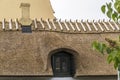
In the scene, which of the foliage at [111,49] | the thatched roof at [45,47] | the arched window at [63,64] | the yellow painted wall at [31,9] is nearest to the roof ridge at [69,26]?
the thatched roof at [45,47]

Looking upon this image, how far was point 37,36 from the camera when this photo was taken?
1059 inches

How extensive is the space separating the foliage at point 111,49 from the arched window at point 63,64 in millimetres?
19437

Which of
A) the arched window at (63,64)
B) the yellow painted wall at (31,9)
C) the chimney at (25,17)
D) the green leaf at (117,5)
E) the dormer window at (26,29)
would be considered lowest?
the green leaf at (117,5)

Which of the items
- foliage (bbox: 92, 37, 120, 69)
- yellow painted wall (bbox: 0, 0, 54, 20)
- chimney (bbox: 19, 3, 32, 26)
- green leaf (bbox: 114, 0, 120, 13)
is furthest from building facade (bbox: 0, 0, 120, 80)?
green leaf (bbox: 114, 0, 120, 13)

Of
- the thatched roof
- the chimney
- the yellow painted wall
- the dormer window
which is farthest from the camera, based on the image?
the yellow painted wall

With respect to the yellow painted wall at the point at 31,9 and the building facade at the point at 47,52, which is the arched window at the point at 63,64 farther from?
the yellow painted wall at the point at 31,9

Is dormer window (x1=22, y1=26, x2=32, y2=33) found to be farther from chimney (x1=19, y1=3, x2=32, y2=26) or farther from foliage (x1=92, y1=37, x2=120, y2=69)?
foliage (x1=92, y1=37, x2=120, y2=69)

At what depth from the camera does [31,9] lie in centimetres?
3834

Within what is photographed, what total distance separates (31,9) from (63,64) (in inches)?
534

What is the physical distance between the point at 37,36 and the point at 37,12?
11.9 metres

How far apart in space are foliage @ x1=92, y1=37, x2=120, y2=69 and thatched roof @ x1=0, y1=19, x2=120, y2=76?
18.2 meters

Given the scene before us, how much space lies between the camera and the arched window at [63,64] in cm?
2538

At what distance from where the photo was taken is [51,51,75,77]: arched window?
2538cm

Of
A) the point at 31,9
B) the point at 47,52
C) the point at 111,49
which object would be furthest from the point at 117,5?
the point at 31,9
